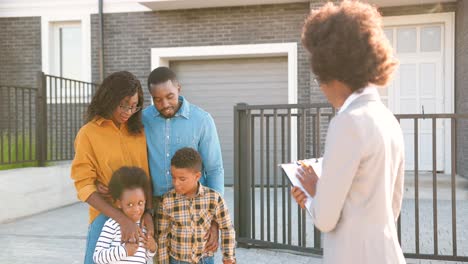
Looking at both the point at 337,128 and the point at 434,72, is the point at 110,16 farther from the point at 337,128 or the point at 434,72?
the point at 337,128

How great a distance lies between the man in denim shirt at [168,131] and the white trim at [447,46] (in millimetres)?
8943

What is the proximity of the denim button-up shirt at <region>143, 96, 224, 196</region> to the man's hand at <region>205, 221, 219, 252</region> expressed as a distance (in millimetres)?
208

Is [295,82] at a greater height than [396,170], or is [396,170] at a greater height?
[295,82]

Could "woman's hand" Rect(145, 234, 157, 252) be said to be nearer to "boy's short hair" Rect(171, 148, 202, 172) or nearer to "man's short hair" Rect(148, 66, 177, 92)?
"boy's short hair" Rect(171, 148, 202, 172)

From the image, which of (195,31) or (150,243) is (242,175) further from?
(195,31)

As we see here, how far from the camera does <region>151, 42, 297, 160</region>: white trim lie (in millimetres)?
11188

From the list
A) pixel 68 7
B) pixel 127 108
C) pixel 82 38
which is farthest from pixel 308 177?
pixel 68 7

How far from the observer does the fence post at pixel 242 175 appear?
583cm

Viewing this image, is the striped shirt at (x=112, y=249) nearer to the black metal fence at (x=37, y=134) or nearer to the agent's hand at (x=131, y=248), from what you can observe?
the agent's hand at (x=131, y=248)

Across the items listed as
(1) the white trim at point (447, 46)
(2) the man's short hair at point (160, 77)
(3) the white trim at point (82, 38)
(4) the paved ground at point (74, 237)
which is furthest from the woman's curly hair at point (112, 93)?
(3) the white trim at point (82, 38)

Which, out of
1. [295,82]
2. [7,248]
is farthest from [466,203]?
[7,248]

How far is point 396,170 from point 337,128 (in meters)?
0.34

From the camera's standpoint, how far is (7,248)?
246 inches

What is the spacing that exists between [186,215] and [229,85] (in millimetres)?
9234
